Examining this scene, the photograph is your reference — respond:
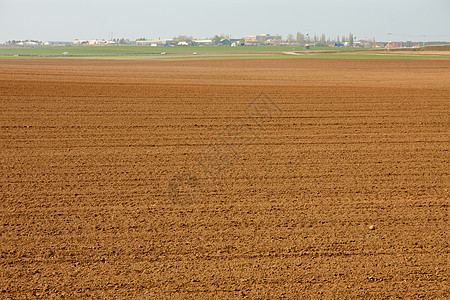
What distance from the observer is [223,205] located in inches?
258

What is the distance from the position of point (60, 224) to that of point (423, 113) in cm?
1122

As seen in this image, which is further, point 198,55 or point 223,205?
point 198,55

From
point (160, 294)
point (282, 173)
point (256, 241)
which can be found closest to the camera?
point (160, 294)

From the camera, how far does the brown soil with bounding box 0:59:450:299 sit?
4.65 m

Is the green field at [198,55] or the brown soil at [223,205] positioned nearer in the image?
the brown soil at [223,205]

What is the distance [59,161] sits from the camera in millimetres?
8562

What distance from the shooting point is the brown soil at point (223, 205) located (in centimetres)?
465

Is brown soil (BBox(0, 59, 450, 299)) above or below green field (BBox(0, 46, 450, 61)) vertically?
below

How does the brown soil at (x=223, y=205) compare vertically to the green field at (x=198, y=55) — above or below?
below

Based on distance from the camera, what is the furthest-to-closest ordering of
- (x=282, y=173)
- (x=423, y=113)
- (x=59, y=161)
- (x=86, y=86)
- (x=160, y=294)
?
1. (x=86, y=86)
2. (x=423, y=113)
3. (x=59, y=161)
4. (x=282, y=173)
5. (x=160, y=294)

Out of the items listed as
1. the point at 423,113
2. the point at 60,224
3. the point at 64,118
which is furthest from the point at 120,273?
the point at 423,113

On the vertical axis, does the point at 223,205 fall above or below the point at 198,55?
below

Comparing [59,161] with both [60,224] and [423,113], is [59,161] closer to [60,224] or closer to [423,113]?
[60,224]

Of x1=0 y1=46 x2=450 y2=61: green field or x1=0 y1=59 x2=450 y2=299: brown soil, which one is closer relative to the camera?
x1=0 y1=59 x2=450 y2=299: brown soil
